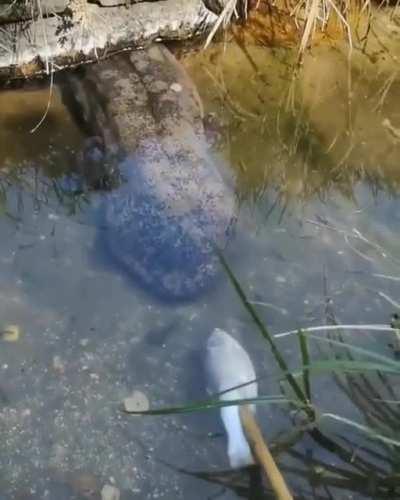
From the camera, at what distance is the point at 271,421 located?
11.5 feet

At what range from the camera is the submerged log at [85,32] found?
16.9 feet

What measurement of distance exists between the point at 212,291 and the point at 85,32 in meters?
2.05

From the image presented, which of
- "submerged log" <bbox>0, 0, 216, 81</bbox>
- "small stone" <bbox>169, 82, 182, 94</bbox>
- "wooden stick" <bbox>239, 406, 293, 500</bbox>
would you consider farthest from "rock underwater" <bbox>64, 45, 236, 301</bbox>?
"wooden stick" <bbox>239, 406, 293, 500</bbox>

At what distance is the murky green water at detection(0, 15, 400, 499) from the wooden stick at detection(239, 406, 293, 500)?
0.59ft

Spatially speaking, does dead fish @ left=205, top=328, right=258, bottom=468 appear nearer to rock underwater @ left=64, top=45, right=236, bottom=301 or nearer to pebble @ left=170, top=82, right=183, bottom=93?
rock underwater @ left=64, top=45, right=236, bottom=301

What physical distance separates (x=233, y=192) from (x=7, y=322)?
1415mm

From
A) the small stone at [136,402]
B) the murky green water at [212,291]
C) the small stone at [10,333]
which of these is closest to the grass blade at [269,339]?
the murky green water at [212,291]

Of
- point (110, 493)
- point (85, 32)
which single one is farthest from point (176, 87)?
point (110, 493)

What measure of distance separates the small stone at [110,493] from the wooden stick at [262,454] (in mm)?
512

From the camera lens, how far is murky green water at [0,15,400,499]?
335cm

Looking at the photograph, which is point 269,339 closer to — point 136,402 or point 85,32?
point 136,402

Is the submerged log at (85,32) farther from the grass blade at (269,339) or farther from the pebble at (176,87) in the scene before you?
the grass blade at (269,339)

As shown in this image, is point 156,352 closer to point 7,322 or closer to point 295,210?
point 7,322

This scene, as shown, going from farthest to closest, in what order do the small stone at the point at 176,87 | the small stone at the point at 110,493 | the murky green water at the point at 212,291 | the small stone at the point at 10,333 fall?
1. the small stone at the point at 176,87
2. the small stone at the point at 10,333
3. the murky green water at the point at 212,291
4. the small stone at the point at 110,493
